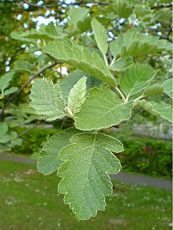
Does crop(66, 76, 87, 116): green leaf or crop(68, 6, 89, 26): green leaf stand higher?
crop(66, 76, 87, 116): green leaf

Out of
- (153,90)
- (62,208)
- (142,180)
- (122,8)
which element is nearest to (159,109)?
(153,90)

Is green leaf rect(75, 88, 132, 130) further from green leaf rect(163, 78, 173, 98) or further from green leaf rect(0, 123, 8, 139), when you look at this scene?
green leaf rect(0, 123, 8, 139)

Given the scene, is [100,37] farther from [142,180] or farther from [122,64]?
[142,180]

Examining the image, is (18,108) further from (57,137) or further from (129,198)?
(129,198)

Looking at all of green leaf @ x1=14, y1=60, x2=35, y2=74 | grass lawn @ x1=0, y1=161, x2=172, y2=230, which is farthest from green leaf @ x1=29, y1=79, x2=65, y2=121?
grass lawn @ x1=0, y1=161, x2=172, y2=230

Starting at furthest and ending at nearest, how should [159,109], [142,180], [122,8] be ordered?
[142,180] → [122,8] → [159,109]

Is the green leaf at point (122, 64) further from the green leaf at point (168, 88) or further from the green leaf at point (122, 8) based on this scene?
the green leaf at point (122, 8)
